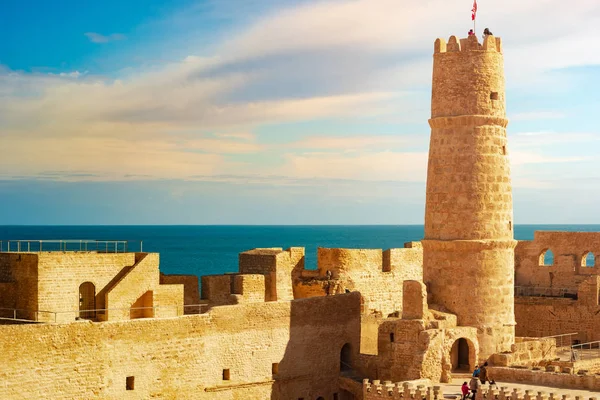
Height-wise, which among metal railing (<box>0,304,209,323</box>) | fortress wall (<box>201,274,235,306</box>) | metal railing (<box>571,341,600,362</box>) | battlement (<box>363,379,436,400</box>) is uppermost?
fortress wall (<box>201,274,235,306</box>)

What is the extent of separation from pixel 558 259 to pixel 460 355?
11411 millimetres

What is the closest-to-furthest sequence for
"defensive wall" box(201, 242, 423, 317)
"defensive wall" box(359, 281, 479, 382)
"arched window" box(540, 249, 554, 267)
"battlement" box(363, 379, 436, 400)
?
"battlement" box(363, 379, 436, 400) < "defensive wall" box(359, 281, 479, 382) < "defensive wall" box(201, 242, 423, 317) < "arched window" box(540, 249, 554, 267)

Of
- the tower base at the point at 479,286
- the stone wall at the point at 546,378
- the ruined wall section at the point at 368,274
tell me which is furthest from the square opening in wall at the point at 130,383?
Answer: the stone wall at the point at 546,378

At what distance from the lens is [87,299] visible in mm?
29625

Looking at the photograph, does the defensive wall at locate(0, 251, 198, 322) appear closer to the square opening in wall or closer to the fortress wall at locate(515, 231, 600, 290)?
the square opening in wall

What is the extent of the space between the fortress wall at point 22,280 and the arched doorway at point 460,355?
1285cm

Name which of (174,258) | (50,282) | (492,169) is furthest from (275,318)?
(174,258)

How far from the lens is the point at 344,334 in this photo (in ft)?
102

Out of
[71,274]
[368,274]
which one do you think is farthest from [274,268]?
[71,274]

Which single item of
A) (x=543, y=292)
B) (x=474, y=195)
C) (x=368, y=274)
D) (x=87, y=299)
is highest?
(x=474, y=195)

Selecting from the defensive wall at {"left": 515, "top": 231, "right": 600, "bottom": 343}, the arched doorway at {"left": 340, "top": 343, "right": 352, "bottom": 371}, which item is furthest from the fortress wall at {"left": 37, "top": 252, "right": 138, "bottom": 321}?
the defensive wall at {"left": 515, "top": 231, "right": 600, "bottom": 343}

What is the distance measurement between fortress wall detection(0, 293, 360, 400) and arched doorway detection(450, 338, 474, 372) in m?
3.20

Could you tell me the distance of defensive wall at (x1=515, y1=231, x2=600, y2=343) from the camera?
37.6 m

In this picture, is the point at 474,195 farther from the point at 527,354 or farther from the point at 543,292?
the point at 543,292
